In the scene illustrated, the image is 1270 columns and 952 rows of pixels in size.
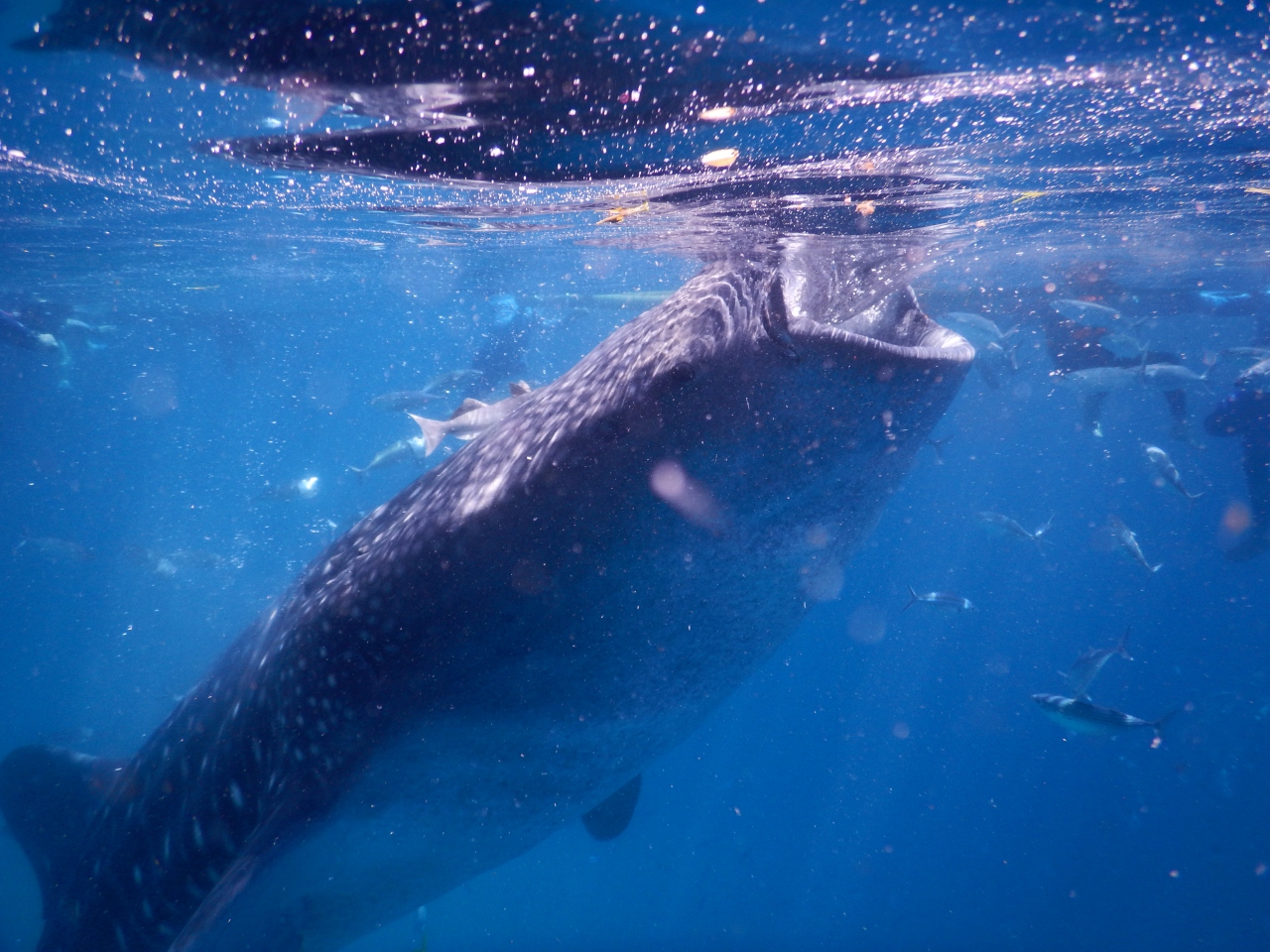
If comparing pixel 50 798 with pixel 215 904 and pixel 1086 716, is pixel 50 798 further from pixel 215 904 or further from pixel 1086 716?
pixel 1086 716

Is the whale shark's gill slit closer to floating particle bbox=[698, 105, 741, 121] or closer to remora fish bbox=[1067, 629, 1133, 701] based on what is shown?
floating particle bbox=[698, 105, 741, 121]

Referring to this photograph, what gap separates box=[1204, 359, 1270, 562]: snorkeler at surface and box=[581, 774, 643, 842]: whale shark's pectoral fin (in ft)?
48.6

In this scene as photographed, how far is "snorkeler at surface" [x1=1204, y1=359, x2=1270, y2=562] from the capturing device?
43.3 feet

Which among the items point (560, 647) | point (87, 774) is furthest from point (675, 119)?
point (87, 774)

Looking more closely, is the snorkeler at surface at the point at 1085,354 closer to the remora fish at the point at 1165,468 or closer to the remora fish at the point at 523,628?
the remora fish at the point at 1165,468

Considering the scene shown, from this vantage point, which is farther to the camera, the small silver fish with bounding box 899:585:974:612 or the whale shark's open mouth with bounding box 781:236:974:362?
the small silver fish with bounding box 899:585:974:612

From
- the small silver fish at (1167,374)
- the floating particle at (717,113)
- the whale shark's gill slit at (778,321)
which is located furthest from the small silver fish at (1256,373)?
the whale shark's gill slit at (778,321)

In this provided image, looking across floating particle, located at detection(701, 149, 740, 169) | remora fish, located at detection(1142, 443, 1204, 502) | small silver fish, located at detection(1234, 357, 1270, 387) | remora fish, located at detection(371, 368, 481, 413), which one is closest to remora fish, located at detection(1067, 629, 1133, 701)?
remora fish, located at detection(1142, 443, 1204, 502)

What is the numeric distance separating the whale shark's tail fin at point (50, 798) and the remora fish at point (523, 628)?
1.15 metres

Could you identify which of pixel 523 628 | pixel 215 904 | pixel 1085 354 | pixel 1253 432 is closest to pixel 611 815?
pixel 215 904

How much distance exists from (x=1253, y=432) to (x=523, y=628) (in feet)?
58.3

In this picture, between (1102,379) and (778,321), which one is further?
(1102,379)

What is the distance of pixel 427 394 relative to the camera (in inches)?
634

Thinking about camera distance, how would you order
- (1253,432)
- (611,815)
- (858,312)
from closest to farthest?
(858,312)
(611,815)
(1253,432)
